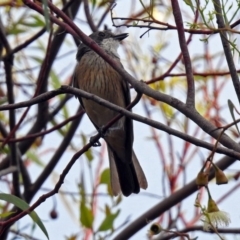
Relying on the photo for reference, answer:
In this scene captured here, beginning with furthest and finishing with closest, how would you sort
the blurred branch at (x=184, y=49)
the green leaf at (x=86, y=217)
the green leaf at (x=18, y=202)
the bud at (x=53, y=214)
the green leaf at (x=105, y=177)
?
1. the bud at (x=53, y=214)
2. the green leaf at (x=105, y=177)
3. the green leaf at (x=86, y=217)
4. the green leaf at (x=18, y=202)
5. the blurred branch at (x=184, y=49)

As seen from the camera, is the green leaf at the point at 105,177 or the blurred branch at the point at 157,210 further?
the green leaf at the point at 105,177

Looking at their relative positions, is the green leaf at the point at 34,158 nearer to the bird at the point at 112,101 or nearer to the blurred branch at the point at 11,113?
the bird at the point at 112,101

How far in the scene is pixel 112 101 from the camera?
462 centimetres

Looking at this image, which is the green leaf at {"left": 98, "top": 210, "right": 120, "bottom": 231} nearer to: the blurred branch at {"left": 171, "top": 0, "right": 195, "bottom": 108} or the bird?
the bird

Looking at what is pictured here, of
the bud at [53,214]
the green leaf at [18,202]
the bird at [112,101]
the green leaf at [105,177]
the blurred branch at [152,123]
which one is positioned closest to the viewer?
the blurred branch at [152,123]

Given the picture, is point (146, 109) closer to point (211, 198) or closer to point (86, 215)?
point (86, 215)

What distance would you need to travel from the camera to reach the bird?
4.52 metres

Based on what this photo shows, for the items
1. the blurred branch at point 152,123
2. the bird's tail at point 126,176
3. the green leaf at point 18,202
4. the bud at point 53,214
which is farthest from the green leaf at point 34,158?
the blurred branch at point 152,123

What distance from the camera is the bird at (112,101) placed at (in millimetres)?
4520

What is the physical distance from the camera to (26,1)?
2287 millimetres

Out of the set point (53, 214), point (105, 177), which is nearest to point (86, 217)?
point (105, 177)

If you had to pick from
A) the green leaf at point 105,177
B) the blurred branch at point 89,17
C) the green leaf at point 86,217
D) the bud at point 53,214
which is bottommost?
the green leaf at point 86,217

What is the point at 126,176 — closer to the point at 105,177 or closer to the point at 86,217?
the point at 105,177

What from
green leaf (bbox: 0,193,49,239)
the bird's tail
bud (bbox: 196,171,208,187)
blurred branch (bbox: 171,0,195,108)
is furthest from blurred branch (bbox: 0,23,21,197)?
bud (bbox: 196,171,208,187)
